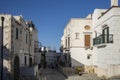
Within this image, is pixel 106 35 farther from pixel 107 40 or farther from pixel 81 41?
pixel 81 41

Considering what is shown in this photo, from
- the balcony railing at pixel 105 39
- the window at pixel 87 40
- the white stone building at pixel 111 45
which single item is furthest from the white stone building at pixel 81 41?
the white stone building at pixel 111 45

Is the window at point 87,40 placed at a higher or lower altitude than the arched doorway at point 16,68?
higher

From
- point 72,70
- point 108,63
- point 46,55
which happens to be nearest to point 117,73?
point 108,63

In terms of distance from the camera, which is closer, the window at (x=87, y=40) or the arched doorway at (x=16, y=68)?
the arched doorway at (x=16, y=68)

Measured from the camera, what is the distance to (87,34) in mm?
37906

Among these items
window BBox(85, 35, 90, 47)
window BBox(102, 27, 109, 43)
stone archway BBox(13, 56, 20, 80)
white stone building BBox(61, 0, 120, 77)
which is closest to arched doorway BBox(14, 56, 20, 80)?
Result: stone archway BBox(13, 56, 20, 80)

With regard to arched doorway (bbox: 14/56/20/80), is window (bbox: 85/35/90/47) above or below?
above

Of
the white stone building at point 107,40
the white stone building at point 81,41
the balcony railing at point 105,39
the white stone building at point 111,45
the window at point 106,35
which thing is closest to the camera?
the white stone building at point 111,45

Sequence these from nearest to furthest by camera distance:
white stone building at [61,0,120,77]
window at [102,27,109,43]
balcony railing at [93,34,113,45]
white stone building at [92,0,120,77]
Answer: white stone building at [92,0,120,77]
white stone building at [61,0,120,77]
balcony railing at [93,34,113,45]
window at [102,27,109,43]

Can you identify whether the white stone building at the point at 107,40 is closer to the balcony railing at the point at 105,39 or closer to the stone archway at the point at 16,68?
the balcony railing at the point at 105,39

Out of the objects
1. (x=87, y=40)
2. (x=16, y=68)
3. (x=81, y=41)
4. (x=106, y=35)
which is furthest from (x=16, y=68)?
(x=87, y=40)

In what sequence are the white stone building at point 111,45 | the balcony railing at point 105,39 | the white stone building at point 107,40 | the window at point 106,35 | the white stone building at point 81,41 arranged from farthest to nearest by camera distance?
the white stone building at point 81,41
the window at point 106,35
the balcony railing at point 105,39
the white stone building at point 107,40
the white stone building at point 111,45

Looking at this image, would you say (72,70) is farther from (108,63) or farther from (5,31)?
(5,31)

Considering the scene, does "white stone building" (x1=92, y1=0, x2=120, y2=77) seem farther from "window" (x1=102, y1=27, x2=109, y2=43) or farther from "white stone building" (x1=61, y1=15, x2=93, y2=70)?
"white stone building" (x1=61, y1=15, x2=93, y2=70)
